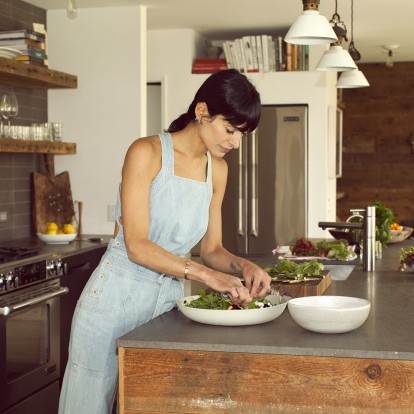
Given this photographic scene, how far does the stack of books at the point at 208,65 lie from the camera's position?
7.18m

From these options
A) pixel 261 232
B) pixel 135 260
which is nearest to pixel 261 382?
pixel 135 260

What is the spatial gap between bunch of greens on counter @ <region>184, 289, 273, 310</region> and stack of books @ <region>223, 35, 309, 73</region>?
492cm

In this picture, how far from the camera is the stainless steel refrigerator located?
7137 millimetres

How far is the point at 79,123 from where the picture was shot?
6.14m

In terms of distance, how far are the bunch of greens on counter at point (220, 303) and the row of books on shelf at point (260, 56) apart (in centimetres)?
492

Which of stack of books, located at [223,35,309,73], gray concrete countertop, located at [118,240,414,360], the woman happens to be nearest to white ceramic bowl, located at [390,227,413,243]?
stack of books, located at [223,35,309,73]

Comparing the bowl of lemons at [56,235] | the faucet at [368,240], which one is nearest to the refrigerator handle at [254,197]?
the bowl of lemons at [56,235]

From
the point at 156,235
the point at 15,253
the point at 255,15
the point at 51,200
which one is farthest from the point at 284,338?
the point at 255,15

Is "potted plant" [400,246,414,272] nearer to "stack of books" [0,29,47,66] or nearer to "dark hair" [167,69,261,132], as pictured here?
"dark hair" [167,69,261,132]

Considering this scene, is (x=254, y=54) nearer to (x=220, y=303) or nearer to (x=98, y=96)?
(x=98, y=96)

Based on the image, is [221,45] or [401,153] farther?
[401,153]

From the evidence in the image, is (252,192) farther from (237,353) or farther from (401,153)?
(237,353)

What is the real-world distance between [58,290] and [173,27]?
10.5ft

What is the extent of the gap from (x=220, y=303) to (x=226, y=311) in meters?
0.11
